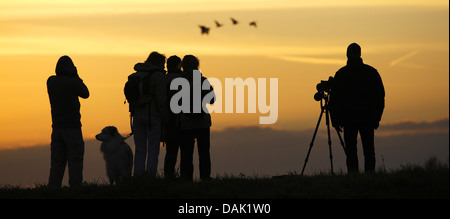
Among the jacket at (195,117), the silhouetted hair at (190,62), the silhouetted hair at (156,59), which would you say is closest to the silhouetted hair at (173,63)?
the silhouetted hair at (156,59)

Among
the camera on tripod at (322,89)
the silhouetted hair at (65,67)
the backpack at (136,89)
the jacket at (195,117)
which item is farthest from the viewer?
the camera on tripod at (322,89)

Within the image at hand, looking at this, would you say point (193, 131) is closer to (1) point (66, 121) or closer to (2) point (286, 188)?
(2) point (286, 188)

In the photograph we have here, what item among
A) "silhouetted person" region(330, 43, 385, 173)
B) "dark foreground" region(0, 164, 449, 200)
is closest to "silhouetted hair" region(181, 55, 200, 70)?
"dark foreground" region(0, 164, 449, 200)

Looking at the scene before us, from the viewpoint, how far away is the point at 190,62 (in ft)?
46.1

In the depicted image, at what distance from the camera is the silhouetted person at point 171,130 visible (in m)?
14.1

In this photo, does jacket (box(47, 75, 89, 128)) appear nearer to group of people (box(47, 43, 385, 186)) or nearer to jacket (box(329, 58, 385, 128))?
group of people (box(47, 43, 385, 186))

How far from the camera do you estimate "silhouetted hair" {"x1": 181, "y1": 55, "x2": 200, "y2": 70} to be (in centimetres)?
1406

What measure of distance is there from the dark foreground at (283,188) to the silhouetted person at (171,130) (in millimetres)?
1168

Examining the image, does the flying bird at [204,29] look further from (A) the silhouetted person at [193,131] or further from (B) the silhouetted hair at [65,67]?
(B) the silhouetted hair at [65,67]

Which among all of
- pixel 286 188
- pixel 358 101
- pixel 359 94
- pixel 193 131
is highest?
pixel 359 94

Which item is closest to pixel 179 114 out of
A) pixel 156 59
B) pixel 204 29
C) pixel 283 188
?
pixel 156 59

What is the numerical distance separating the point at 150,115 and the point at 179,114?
539 mm
